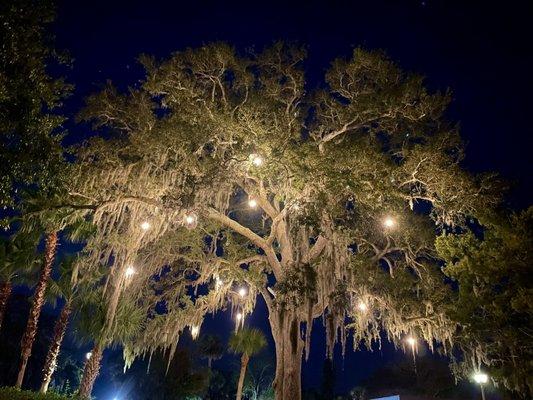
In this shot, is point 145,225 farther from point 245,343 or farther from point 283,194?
point 245,343

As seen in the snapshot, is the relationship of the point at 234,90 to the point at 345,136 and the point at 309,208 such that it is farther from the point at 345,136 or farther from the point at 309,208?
the point at 309,208

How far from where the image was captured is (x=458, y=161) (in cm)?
1136

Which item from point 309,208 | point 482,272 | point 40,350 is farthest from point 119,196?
point 40,350

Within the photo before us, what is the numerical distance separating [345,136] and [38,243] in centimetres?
1204

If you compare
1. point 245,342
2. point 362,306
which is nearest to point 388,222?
point 362,306

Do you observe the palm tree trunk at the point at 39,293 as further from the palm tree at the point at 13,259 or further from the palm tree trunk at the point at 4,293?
the palm tree trunk at the point at 4,293

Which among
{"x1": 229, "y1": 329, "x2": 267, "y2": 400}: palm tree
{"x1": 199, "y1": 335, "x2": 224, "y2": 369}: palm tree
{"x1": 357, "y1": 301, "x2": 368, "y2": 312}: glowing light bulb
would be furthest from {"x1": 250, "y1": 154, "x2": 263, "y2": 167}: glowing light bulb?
{"x1": 199, "y1": 335, "x2": 224, "y2": 369}: palm tree

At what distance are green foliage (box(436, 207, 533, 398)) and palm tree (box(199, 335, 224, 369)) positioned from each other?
23935mm

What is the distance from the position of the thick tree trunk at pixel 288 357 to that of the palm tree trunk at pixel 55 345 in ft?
29.1

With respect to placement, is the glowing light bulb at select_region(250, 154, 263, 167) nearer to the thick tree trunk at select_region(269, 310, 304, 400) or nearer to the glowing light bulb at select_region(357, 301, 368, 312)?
the thick tree trunk at select_region(269, 310, 304, 400)

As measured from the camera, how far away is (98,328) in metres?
14.6

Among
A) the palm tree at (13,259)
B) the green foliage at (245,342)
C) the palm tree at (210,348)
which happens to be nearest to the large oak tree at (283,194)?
the palm tree at (13,259)

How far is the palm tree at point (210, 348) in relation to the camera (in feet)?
103

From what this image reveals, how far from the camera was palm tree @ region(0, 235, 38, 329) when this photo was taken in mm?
14359
